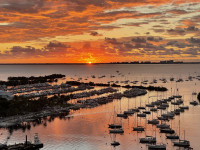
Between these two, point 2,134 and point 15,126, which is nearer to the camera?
point 2,134

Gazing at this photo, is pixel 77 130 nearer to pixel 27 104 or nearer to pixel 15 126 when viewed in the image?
pixel 15 126

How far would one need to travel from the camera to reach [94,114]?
2899 inches

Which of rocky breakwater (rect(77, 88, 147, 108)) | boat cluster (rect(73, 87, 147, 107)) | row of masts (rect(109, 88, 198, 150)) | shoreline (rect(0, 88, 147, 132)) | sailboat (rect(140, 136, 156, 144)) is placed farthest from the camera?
boat cluster (rect(73, 87, 147, 107))

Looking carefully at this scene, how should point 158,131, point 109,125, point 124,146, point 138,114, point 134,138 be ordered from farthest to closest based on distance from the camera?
point 138,114
point 109,125
point 158,131
point 134,138
point 124,146

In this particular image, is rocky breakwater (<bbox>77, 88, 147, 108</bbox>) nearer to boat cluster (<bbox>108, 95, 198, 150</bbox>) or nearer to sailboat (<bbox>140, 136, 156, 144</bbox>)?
boat cluster (<bbox>108, 95, 198, 150</bbox>)

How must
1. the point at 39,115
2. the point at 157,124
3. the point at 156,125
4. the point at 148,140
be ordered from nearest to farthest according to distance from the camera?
1. the point at 148,140
2. the point at 156,125
3. the point at 157,124
4. the point at 39,115

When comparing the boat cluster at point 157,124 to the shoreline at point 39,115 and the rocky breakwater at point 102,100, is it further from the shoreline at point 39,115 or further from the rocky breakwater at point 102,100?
the shoreline at point 39,115

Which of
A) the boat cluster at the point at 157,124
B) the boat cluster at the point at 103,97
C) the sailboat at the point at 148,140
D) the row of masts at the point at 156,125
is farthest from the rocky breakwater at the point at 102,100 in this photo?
the sailboat at the point at 148,140

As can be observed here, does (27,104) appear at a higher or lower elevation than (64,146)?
higher

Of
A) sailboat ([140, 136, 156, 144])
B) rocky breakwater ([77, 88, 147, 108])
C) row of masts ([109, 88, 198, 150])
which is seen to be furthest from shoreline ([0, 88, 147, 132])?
sailboat ([140, 136, 156, 144])

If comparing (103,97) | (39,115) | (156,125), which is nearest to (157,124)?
(156,125)

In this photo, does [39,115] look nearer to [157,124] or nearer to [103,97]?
[157,124]

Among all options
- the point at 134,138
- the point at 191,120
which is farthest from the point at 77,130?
the point at 191,120

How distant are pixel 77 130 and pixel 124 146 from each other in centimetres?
1428
